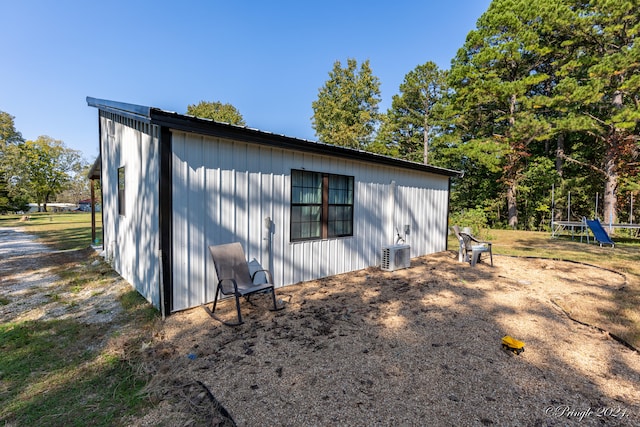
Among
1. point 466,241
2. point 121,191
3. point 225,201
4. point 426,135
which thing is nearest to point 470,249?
point 466,241

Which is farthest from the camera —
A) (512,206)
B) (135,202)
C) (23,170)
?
(23,170)

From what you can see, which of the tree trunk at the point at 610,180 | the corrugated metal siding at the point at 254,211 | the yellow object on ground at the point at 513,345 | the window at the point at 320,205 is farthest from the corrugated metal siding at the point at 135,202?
the tree trunk at the point at 610,180

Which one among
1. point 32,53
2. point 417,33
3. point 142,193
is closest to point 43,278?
point 142,193

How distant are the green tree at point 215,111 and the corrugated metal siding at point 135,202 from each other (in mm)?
25089

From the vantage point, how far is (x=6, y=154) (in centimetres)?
2716

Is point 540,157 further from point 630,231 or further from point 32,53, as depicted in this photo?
point 32,53

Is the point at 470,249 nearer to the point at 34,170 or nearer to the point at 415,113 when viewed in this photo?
the point at 415,113

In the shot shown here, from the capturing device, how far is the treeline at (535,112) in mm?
12048

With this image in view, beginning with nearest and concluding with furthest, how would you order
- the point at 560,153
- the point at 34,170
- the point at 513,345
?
the point at 513,345, the point at 560,153, the point at 34,170

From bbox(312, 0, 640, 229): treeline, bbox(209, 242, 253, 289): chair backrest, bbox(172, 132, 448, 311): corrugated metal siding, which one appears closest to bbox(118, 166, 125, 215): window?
bbox(172, 132, 448, 311): corrugated metal siding

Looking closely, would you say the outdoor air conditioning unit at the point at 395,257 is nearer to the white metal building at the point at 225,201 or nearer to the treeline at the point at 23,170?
the white metal building at the point at 225,201

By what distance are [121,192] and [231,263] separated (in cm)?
348

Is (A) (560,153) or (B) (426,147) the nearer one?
(A) (560,153)

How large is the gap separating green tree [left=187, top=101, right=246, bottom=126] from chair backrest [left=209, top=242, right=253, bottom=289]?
94.5 feet
